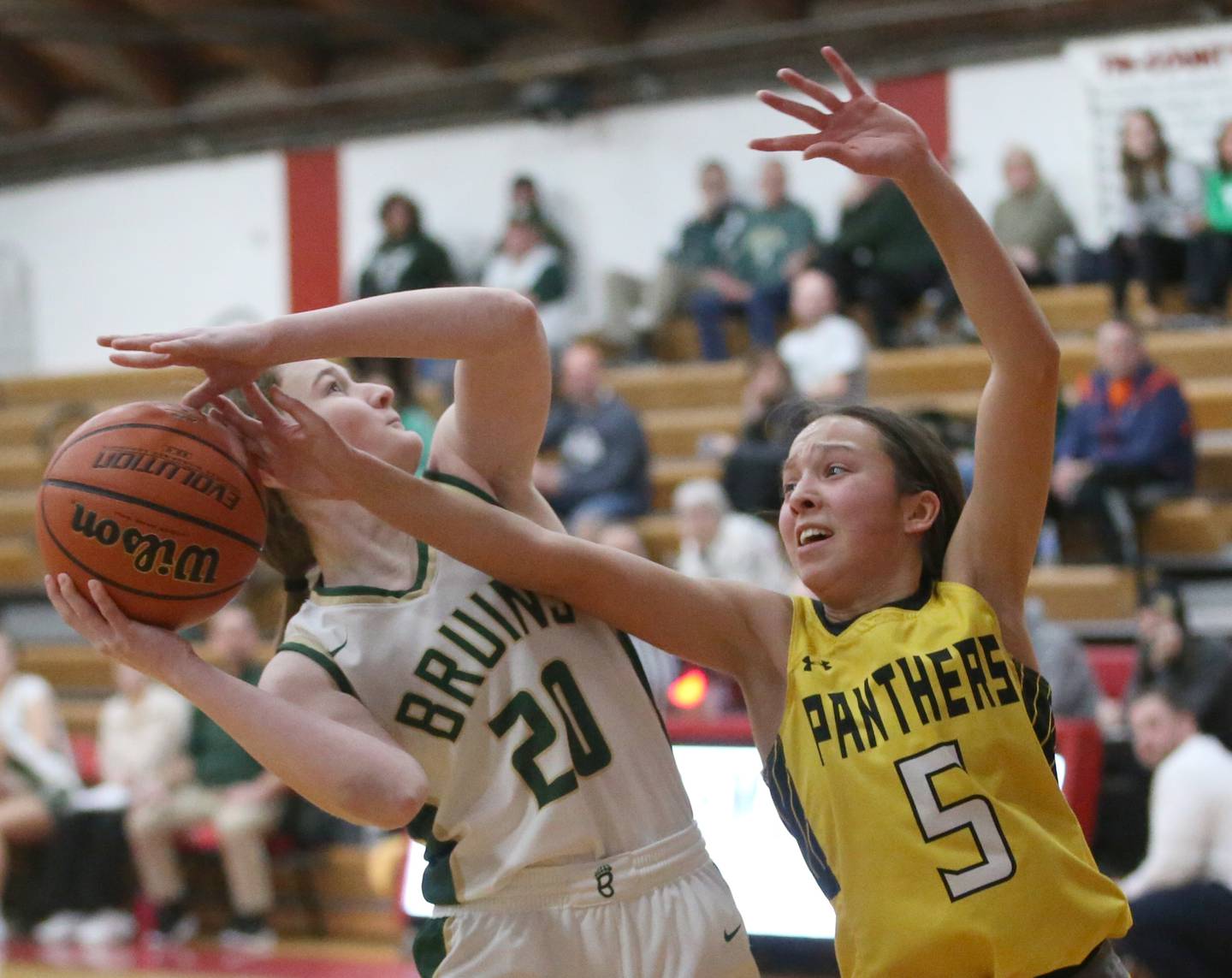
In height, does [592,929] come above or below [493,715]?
below

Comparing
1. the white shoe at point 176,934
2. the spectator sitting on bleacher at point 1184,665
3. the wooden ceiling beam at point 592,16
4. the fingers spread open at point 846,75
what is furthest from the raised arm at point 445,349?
the wooden ceiling beam at point 592,16

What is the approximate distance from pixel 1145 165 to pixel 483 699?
29.0 ft

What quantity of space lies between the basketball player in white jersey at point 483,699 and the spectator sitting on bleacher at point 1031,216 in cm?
891

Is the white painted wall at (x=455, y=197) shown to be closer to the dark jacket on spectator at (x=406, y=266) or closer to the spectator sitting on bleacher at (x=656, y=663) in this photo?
the dark jacket on spectator at (x=406, y=266)

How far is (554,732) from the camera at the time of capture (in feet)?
8.13

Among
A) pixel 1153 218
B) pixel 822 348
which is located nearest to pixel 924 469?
pixel 822 348

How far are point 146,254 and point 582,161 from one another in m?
5.05

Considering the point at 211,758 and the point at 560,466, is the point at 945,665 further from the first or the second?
the point at 560,466

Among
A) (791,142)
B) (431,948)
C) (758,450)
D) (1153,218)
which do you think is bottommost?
(758,450)

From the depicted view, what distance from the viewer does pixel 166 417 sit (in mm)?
2441

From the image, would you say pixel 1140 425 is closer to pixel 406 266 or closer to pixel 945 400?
pixel 945 400

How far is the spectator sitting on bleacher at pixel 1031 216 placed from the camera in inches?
429

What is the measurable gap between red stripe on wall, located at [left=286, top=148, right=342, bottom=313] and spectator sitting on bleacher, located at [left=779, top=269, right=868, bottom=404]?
20.3ft

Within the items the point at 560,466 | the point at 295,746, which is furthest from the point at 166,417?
the point at 560,466
